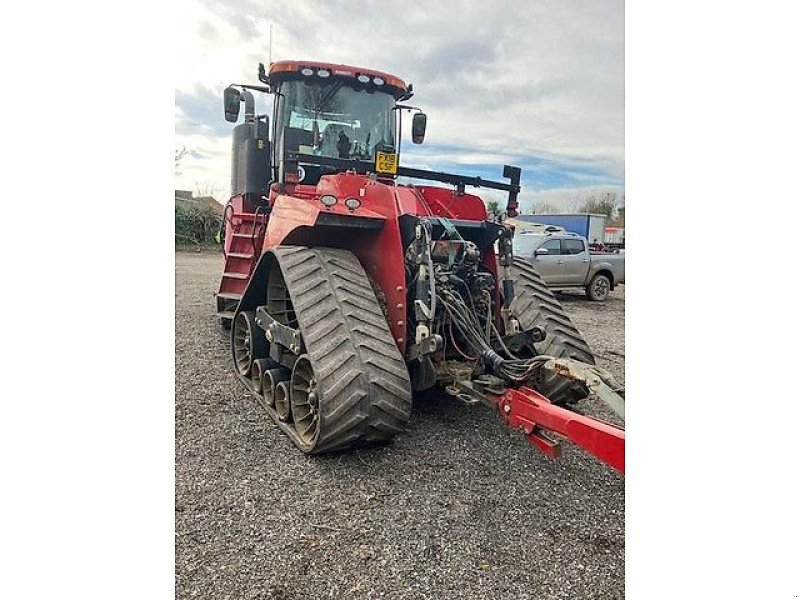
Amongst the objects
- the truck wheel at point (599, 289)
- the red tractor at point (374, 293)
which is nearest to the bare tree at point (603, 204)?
the red tractor at point (374, 293)

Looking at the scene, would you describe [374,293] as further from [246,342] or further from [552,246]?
[552,246]

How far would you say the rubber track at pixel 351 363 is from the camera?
2057 millimetres

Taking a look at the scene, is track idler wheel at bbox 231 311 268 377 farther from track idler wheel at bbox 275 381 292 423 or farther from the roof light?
the roof light

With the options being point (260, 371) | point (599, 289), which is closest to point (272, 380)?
point (260, 371)

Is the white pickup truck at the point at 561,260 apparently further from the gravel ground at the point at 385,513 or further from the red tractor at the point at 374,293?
the gravel ground at the point at 385,513

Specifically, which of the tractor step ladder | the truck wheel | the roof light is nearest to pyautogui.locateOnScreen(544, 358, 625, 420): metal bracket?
the roof light

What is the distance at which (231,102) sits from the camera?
7.03 feet

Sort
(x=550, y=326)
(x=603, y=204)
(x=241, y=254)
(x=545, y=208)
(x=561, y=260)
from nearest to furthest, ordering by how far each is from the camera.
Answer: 1. (x=603, y=204)
2. (x=545, y=208)
3. (x=550, y=326)
4. (x=241, y=254)
5. (x=561, y=260)

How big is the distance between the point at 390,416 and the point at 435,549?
1.70 ft

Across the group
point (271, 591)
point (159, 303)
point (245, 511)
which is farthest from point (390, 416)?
point (159, 303)

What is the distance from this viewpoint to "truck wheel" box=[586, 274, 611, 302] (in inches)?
257

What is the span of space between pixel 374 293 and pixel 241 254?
1.60m

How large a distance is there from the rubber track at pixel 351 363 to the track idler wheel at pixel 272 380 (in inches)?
21.1

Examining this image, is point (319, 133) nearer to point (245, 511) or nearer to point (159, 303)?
point (159, 303)
